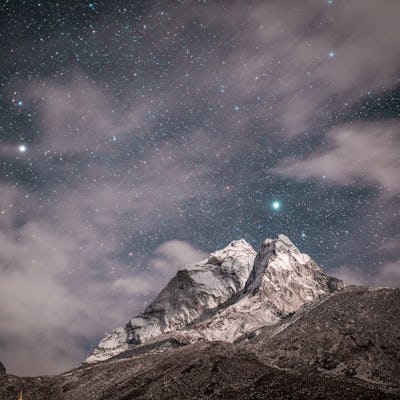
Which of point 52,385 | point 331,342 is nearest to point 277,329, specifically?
point 331,342

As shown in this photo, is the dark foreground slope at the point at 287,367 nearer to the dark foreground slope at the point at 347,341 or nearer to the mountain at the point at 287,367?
the dark foreground slope at the point at 347,341

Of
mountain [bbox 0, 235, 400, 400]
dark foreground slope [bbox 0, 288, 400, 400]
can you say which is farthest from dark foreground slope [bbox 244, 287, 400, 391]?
mountain [bbox 0, 235, 400, 400]

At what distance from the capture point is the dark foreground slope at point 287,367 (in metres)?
62.2

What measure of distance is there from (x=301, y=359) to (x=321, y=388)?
2051 centimetres

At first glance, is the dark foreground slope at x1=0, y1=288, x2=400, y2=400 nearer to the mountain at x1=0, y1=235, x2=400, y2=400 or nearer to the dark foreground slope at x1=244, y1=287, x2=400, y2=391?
the dark foreground slope at x1=244, y1=287, x2=400, y2=391

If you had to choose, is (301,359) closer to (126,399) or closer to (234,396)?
(234,396)

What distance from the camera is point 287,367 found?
76062 millimetres

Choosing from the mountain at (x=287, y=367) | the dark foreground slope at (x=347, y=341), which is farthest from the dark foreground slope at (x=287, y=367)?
the mountain at (x=287, y=367)

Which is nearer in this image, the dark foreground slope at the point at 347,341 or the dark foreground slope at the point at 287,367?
the dark foreground slope at the point at 287,367

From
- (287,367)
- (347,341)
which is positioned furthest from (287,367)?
(347,341)

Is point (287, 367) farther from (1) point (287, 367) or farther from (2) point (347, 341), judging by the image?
(2) point (347, 341)

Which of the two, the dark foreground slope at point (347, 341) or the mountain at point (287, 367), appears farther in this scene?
the dark foreground slope at point (347, 341)

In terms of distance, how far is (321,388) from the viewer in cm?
5806

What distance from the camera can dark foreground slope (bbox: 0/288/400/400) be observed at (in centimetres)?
6225
